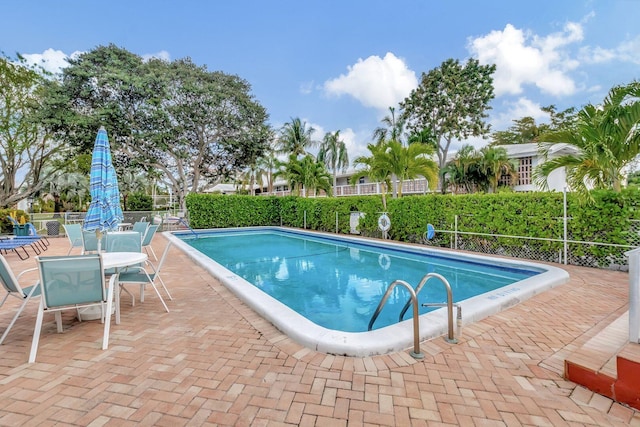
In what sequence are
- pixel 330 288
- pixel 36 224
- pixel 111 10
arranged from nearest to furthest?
pixel 330 288
pixel 111 10
pixel 36 224

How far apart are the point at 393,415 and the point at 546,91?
1149 inches

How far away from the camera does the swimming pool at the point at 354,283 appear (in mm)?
3260

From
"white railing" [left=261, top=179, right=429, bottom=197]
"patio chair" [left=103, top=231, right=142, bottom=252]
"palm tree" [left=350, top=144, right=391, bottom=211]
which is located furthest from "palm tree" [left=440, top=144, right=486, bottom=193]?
"patio chair" [left=103, top=231, right=142, bottom=252]

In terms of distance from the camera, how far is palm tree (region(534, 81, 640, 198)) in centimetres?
566

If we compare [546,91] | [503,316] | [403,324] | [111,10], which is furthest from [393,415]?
[546,91]

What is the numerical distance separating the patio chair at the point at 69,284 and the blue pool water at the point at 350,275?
115 inches

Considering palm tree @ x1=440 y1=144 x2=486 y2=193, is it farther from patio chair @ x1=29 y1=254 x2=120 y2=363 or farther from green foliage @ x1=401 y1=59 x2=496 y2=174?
patio chair @ x1=29 y1=254 x2=120 y2=363

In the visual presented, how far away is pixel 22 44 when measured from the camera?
17.4 m

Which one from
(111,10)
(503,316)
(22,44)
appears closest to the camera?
(503,316)

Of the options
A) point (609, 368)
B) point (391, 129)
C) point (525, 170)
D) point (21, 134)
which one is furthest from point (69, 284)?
point (391, 129)

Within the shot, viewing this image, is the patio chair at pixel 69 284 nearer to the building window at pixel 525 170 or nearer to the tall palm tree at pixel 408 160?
the tall palm tree at pixel 408 160

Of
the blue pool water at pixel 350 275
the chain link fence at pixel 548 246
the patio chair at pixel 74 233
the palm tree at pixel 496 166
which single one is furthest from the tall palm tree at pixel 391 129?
the patio chair at pixel 74 233

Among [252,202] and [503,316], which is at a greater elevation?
[252,202]

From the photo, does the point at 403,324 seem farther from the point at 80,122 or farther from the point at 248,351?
the point at 80,122
